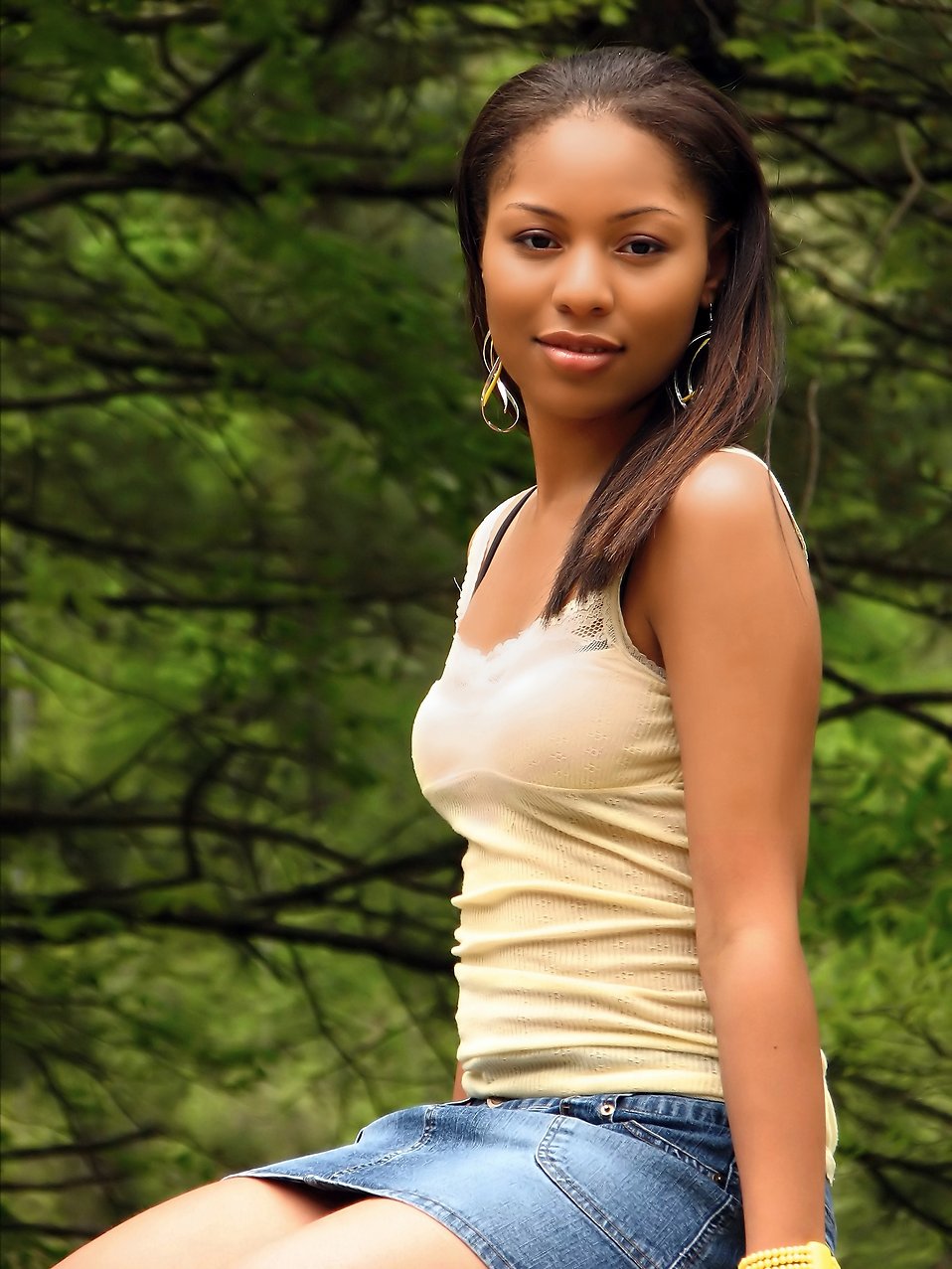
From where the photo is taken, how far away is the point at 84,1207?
4.09 metres

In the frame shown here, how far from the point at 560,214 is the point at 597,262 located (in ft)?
0.17

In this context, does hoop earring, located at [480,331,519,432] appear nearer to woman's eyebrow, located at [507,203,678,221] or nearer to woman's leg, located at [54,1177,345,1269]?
woman's eyebrow, located at [507,203,678,221]

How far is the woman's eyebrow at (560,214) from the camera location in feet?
4.55

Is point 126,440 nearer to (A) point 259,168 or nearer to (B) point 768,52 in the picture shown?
(A) point 259,168

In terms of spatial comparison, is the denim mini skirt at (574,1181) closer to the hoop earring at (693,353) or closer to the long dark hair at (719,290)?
the long dark hair at (719,290)

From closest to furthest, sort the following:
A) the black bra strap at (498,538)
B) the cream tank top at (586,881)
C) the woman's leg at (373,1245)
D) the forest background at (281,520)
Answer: the woman's leg at (373,1245)
the cream tank top at (586,881)
the black bra strap at (498,538)
the forest background at (281,520)

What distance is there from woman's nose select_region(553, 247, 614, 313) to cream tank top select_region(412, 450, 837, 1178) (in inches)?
7.0

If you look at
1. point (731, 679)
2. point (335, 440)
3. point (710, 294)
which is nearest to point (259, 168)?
point (335, 440)

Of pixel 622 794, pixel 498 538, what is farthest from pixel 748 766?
pixel 498 538

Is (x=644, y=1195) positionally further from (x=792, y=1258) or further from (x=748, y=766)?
(x=748, y=766)

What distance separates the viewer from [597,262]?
139cm

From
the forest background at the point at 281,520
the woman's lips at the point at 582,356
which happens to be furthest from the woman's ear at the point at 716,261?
the forest background at the point at 281,520

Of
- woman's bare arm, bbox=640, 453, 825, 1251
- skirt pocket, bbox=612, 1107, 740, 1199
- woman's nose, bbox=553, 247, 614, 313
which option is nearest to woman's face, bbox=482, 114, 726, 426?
woman's nose, bbox=553, 247, 614, 313

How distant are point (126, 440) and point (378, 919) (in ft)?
4.16
